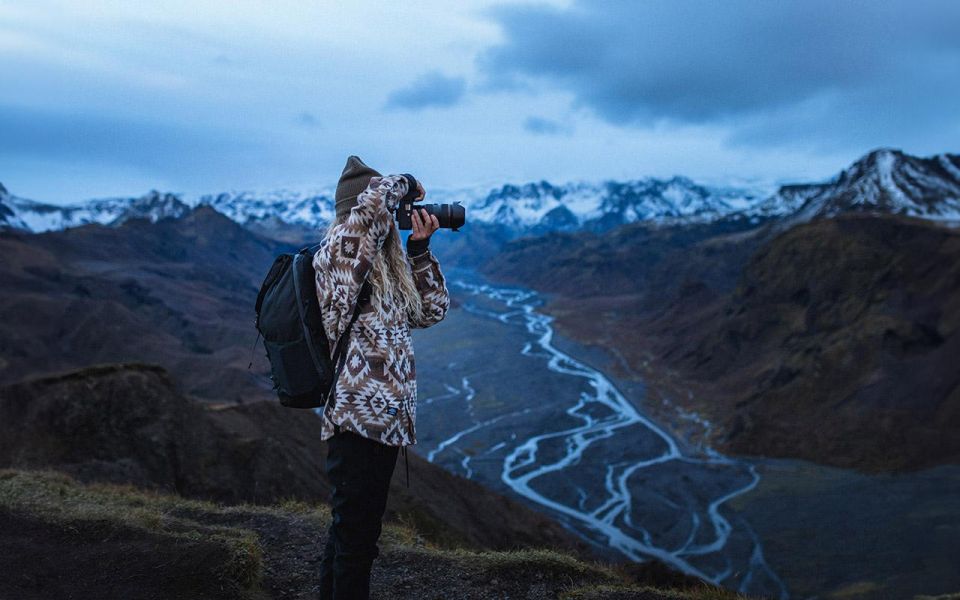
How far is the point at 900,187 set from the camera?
74.3 m

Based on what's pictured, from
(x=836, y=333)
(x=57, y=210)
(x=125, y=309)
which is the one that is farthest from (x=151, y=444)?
(x=57, y=210)

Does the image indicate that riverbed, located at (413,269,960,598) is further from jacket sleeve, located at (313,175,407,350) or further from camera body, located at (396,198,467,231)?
jacket sleeve, located at (313,175,407,350)

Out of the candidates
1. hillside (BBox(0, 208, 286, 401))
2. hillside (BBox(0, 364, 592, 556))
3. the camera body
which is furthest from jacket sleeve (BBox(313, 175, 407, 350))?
hillside (BBox(0, 208, 286, 401))

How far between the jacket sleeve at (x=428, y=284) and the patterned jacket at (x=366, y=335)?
0.25 meters

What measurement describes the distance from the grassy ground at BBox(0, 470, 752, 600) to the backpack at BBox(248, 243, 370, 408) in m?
1.73

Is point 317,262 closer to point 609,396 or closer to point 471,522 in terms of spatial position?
point 471,522

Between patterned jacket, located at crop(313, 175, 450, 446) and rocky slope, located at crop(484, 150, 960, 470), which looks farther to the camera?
rocky slope, located at crop(484, 150, 960, 470)

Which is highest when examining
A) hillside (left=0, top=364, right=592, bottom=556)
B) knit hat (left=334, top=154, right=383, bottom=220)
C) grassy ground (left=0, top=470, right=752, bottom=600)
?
knit hat (left=334, top=154, right=383, bottom=220)

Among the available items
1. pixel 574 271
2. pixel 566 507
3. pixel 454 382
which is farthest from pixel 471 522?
pixel 574 271

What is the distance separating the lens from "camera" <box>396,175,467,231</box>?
3684 millimetres

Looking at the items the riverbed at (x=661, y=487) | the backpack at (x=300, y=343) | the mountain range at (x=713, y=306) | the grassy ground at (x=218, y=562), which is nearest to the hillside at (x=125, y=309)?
the mountain range at (x=713, y=306)

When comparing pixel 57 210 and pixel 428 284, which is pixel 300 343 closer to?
pixel 428 284

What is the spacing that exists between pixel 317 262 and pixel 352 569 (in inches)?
60.1

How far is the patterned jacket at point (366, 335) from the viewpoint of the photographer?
130 inches
